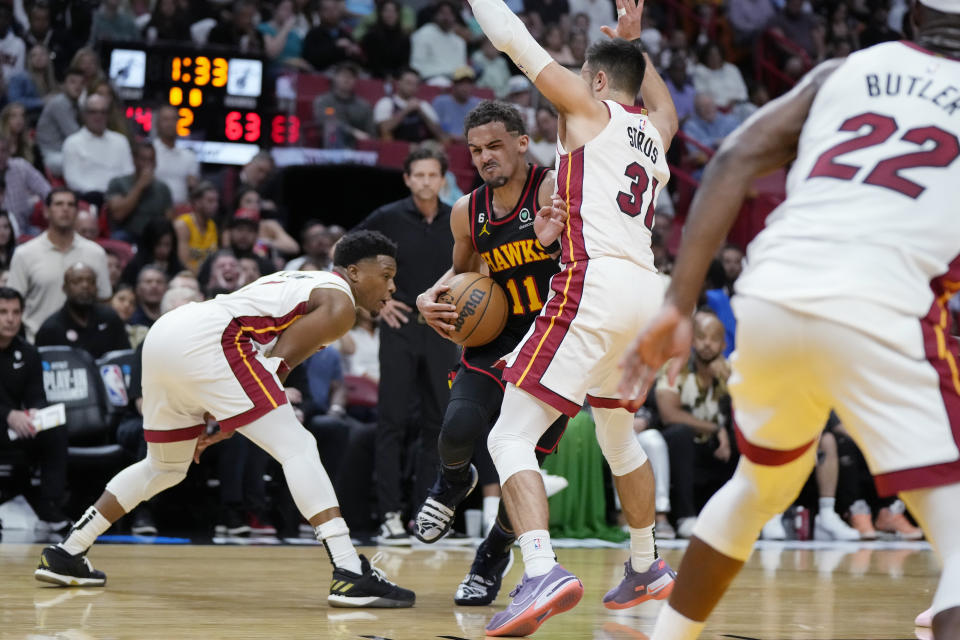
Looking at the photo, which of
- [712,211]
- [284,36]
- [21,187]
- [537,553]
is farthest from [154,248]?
[712,211]

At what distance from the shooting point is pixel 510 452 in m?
4.26

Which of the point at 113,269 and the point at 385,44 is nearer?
the point at 113,269

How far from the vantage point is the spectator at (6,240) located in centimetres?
918

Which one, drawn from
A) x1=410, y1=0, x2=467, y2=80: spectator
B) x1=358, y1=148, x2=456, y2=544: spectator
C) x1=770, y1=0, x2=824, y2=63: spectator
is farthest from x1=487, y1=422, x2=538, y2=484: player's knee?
x1=770, y1=0, x2=824, y2=63: spectator

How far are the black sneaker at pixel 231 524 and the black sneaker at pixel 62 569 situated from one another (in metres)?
2.62

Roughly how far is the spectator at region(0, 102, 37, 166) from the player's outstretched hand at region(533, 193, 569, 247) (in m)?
7.18

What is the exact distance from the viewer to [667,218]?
482 inches

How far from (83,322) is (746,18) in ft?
38.0

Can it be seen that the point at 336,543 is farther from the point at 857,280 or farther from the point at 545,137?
the point at 545,137

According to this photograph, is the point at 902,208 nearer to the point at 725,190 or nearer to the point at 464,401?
the point at 725,190

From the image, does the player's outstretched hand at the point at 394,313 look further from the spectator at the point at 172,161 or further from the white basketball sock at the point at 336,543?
the spectator at the point at 172,161

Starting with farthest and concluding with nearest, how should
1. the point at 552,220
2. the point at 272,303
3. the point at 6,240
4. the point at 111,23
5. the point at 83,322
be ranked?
the point at 111,23, the point at 6,240, the point at 83,322, the point at 272,303, the point at 552,220

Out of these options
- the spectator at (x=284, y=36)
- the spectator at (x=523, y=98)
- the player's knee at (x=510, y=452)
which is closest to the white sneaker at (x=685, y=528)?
the player's knee at (x=510, y=452)

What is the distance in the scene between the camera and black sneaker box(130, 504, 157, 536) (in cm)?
762
